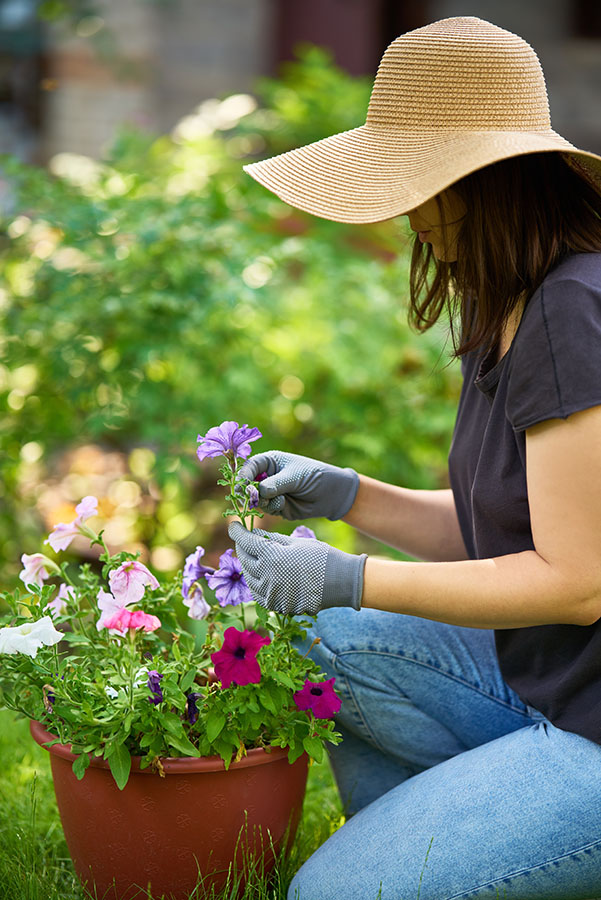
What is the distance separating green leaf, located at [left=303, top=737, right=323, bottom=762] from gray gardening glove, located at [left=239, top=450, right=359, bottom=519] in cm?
37

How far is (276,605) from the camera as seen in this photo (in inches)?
56.8

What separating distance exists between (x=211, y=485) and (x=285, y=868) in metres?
1.90

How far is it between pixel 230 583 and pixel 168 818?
0.36 metres

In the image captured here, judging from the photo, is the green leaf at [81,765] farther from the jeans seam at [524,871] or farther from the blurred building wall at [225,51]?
the blurred building wall at [225,51]

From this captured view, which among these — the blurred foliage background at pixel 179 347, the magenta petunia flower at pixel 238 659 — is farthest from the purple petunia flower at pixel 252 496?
the blurred foliage background at pixel 179 347

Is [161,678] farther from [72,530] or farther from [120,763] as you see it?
[72,530]

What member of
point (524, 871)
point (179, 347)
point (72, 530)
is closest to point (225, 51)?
point (179, 347)

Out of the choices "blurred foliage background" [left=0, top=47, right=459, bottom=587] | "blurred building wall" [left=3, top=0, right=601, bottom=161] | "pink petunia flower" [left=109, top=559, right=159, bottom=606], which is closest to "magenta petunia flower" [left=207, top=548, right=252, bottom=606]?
"pink petunia flower" [left=109, top=559, right=159, bottom=606]

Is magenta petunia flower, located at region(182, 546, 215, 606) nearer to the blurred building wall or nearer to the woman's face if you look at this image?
the woman's face

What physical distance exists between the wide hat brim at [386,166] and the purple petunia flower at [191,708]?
2.39ft

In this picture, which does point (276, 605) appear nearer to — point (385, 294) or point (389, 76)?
point (389, 76)

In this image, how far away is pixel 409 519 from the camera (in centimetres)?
188

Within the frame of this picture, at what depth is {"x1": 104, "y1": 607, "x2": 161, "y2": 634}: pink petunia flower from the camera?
1.57 metres

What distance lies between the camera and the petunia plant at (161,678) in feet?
4.76
